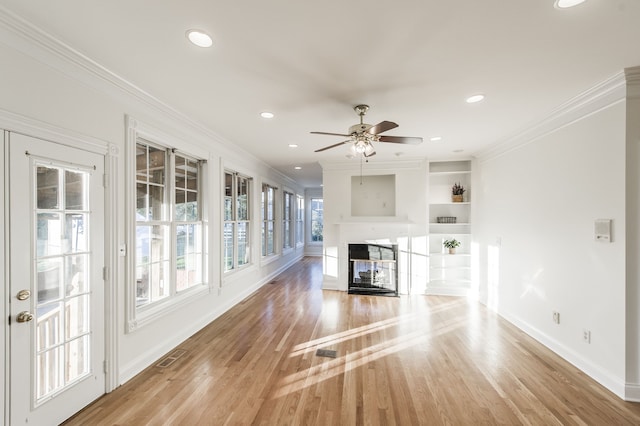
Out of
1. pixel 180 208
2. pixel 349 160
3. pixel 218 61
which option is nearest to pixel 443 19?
pixel 218 61

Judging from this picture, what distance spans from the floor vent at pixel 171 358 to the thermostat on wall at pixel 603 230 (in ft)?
14.3

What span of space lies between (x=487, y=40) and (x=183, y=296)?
387 cm

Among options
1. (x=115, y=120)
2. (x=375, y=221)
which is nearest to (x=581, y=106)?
(x=375, y=221)

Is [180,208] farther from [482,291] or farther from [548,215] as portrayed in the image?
[482,291]

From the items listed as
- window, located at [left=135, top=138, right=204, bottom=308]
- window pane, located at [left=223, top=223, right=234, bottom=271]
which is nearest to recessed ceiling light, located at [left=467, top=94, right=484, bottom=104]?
window, located at [left=135, top=138, right=204, bottom=308]

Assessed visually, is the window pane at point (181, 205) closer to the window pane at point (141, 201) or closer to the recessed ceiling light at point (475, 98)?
the window pane at point (141, 201)

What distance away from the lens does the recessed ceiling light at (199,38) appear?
5.81 feet

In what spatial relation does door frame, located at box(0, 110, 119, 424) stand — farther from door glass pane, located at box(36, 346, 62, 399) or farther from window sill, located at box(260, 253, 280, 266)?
window sill, located at box(260, 253, 280, 266)

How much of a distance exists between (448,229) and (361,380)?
396 cm

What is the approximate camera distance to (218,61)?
209 cm

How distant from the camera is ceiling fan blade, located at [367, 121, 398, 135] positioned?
7.68 feet

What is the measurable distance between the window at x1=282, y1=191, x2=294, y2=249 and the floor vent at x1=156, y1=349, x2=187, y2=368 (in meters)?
4.84

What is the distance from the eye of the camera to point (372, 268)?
5.69 meters

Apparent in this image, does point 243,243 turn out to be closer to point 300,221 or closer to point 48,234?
point 48,234
